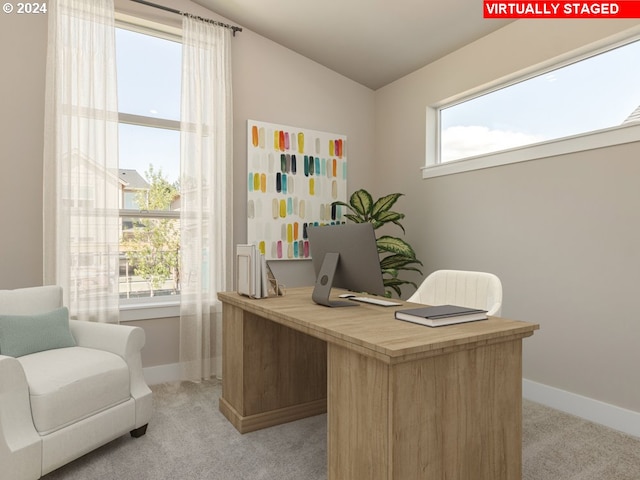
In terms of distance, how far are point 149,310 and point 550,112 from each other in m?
3.24

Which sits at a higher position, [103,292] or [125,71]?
[125,71]

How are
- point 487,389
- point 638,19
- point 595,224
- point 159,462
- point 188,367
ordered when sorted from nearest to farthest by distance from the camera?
point 487,389
point 159,462
point 638,19
point 595,224
point 188,367

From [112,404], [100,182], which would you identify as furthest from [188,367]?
[100,182]

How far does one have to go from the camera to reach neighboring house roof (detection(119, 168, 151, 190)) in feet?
A: 10.6

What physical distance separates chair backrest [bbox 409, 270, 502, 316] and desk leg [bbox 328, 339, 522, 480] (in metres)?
0.66

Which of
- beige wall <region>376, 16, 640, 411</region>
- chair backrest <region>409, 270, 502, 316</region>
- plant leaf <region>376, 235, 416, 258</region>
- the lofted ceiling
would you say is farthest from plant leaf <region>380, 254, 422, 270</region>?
the lofted ceiling

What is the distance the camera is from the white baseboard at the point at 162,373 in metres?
3.20

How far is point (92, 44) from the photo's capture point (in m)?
2.94

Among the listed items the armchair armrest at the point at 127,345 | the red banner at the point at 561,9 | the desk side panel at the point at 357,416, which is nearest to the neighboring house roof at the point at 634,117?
the red banner at the point at 561,9

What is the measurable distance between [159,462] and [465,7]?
130 inches

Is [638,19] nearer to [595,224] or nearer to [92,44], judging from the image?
[595,224]

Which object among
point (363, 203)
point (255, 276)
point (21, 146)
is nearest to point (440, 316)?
point (255, 276)

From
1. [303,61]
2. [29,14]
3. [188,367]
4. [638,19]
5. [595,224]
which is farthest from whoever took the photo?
[303,61]

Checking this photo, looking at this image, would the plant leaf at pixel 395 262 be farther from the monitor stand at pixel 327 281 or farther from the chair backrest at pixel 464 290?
the monitor stand at pixel 327 281
